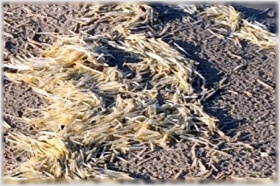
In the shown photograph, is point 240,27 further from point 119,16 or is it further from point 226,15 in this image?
point 119,16

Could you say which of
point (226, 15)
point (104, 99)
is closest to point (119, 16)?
point (226, 15)

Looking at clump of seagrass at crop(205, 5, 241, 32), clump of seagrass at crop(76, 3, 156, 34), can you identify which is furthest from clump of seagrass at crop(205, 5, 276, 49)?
clump of seagrass at crop(76, 3, 156, 34)

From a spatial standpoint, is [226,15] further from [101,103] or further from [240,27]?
[101,103]

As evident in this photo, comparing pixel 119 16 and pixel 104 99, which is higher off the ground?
pixel 119 16

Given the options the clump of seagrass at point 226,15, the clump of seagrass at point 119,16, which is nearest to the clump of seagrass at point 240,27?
the clump of seagrass at point 226,15

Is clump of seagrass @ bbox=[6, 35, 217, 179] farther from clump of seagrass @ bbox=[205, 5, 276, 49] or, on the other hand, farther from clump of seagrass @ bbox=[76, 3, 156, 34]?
clump of seagrass @ bbox=[205, 5, 276, 49]

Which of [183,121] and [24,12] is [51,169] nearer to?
[183,121]

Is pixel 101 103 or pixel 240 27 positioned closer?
pixel 101 103

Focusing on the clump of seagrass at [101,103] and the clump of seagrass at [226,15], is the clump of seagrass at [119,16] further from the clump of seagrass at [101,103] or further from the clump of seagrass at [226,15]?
the clump of seagrass at [226,15]
